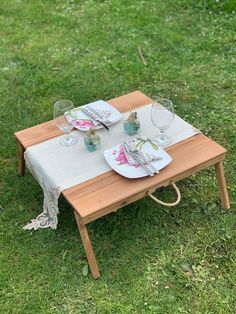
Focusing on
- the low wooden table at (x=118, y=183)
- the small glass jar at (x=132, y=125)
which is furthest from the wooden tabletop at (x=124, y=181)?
the small glass jar at (x=132, y=125)

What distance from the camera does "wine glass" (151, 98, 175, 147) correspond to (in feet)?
7.88

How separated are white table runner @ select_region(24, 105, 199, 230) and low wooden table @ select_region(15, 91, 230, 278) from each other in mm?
48

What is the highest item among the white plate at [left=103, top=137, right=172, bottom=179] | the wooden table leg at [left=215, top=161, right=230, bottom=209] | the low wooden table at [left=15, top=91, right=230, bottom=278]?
the white plate at [left=103, top=137, right=172, bottom=179]

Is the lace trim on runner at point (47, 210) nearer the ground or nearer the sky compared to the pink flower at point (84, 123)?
nearer the ground

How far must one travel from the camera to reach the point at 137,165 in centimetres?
223

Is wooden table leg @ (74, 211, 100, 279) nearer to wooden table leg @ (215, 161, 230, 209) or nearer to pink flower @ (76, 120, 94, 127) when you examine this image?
pink flower @ (76, 120, 94, 127)

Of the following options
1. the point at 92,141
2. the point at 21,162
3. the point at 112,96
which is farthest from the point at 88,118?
the point at 112,96

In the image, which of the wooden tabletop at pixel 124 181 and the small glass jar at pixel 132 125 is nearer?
the wooden tabletop at pixel 124 181

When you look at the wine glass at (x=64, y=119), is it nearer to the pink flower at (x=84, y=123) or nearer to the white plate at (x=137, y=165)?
the pink flower at (x=84, y=123)

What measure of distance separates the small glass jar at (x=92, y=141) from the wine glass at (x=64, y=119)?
0.11m

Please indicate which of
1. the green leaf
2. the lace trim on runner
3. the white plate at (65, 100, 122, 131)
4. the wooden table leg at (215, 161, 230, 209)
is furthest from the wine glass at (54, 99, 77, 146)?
the wooden table leg at (215, 161, 230, 209)

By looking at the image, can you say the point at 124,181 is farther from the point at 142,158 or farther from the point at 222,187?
the point at 222,187

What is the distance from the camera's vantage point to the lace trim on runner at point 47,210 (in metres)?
2.24

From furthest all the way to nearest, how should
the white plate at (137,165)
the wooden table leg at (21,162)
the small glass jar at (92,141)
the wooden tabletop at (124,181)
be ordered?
the wooden table leg at (21,162)
the small glass jar at (92,141)
the white plate at (137,165)
the wooden tabletop at (124,181)
